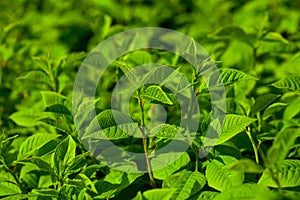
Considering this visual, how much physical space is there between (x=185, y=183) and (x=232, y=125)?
0.73 ft

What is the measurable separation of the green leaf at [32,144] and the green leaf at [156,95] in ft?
1.22

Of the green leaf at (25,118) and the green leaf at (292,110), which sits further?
the green leaf at (25,118)

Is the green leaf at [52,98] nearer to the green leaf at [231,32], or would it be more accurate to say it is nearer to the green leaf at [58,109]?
the green leaf at [58,109]

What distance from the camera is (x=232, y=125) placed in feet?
5.08

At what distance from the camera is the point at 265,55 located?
272cm

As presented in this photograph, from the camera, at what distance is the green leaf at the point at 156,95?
1550 millimetres

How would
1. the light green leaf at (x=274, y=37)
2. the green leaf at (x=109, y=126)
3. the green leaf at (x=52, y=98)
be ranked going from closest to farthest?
the green leaf at (x=109, y=126) → the green leaf at (x=52, y=98) → the light green leaf at (x=274, y=37)

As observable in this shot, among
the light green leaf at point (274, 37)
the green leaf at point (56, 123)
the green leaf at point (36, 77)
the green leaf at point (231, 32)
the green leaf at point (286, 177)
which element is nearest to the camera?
the green leaf at point (286, 177)

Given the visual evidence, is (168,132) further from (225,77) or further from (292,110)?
(292,110)

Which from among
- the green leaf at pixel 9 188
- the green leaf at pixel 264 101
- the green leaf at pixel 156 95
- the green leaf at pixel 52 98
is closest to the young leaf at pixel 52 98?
the green leaf at pixel 52 98

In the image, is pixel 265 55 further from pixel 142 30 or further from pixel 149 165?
pixel 149 165

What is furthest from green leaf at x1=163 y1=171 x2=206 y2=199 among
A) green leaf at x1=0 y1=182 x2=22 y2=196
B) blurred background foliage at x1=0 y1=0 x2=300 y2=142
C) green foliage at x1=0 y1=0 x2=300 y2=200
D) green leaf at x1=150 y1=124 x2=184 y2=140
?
blurred background foliage at x1=0 y1=0 x2=300 y2=142

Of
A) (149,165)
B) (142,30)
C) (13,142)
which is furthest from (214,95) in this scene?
(142,30)

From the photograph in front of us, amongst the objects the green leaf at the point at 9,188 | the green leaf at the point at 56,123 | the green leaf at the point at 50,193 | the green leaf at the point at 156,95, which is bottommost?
the green leaf at the point at 9,188
